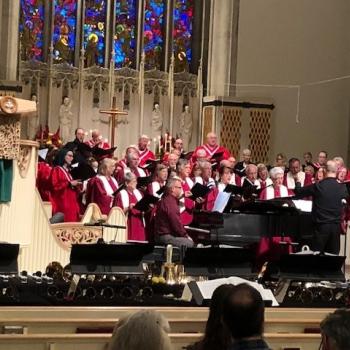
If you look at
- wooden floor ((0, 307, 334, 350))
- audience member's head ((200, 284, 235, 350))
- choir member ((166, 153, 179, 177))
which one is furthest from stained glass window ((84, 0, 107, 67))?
audience member's head ((200, 284, 235, 350))

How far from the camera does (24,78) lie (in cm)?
2011

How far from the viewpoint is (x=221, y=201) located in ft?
45.5

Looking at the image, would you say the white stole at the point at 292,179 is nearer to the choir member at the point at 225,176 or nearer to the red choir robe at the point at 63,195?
the choir member at the point at 225,176

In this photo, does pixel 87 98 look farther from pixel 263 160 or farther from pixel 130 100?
pixel 263 160

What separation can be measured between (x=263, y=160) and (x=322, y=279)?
432 inches

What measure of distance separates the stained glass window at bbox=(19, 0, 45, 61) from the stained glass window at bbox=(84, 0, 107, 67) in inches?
35.2

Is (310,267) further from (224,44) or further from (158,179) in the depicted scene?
(224,44)

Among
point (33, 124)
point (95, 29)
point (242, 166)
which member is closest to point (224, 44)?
point (95, 29)

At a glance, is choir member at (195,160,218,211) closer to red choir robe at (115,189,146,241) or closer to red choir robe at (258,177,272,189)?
red choir robe at (258,177,272,189)

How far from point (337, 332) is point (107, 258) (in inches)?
235

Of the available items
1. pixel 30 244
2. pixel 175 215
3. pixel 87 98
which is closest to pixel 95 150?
pixel 175 215

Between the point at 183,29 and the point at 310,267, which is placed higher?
the point at 183,29

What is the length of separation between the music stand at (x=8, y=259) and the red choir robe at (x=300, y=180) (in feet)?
24.9

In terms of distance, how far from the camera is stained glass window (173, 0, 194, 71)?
21.6m
